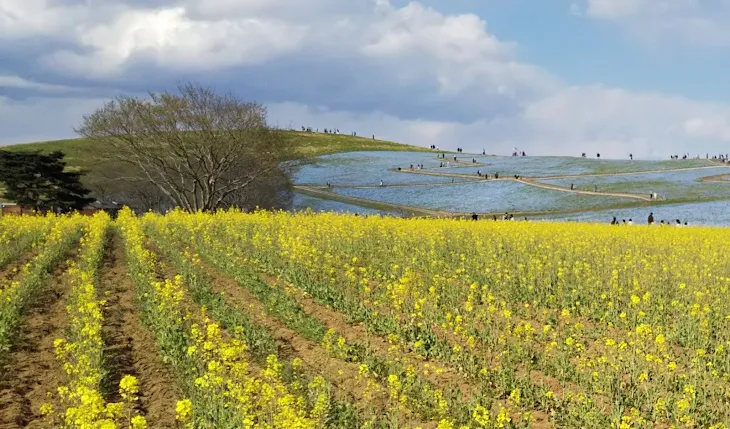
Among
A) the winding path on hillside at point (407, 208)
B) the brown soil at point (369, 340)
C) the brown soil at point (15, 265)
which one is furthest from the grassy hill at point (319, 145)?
the brown soil at point (369, 340)

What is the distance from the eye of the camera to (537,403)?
9711mm

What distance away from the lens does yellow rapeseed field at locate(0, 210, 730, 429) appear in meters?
8.95

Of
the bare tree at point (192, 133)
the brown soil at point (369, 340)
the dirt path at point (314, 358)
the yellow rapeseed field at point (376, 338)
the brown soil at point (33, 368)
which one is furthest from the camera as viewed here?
the bare tree at point (192, 133)

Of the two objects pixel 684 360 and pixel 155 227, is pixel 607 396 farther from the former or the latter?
pixel 155 227

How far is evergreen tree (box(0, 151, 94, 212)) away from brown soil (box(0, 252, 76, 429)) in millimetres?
51537

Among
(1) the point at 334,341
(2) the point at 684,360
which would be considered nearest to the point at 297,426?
(1) the point at 334,341

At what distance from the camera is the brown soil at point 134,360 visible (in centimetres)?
961

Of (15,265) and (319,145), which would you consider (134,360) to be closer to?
(15,265)

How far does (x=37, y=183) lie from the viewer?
208 feet

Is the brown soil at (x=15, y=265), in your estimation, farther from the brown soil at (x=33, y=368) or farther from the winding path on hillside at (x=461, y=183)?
the winding path on hillside at (x=461, y=183)

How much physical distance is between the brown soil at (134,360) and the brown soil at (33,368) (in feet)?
3.03

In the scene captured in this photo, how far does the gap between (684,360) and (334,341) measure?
20.3 ft

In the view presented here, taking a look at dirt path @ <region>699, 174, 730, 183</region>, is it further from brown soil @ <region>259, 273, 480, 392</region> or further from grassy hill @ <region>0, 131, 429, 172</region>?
brown soil @ <region>259, 273, 480, 392</region>

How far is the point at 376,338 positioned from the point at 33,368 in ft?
20.7
